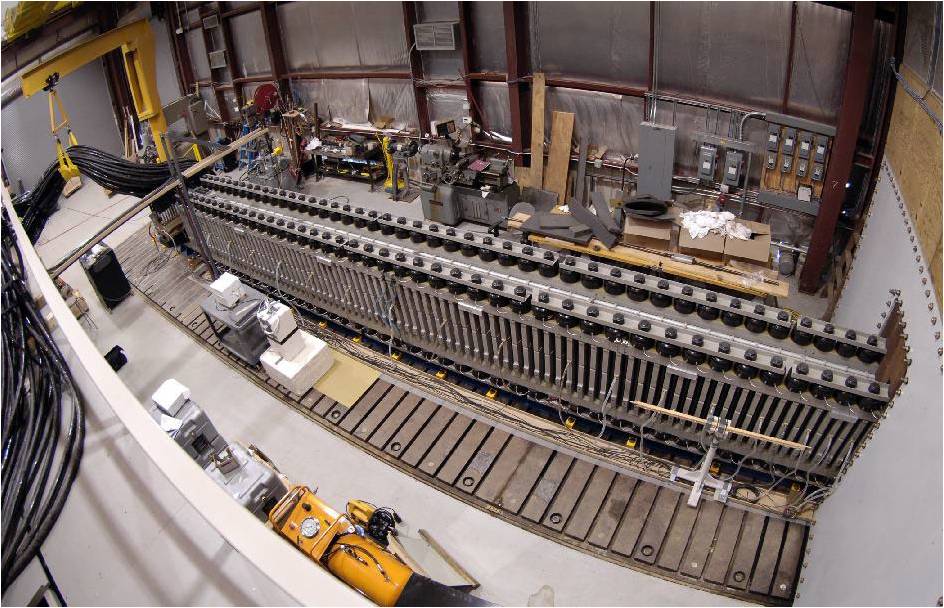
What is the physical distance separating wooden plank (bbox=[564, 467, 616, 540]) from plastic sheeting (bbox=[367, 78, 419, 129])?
803 centimetres

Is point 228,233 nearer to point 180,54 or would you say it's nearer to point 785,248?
point 785,248

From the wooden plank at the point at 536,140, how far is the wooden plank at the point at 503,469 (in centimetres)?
549

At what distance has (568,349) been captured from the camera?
507 centimetres

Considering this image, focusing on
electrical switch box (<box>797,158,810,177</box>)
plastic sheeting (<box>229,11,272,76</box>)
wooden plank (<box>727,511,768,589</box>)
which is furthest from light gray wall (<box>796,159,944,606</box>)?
plastic sheeting (<box>229,11,272,76</box>)

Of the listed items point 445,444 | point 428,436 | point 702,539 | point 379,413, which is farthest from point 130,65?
point 702,539

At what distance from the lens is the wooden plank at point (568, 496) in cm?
464

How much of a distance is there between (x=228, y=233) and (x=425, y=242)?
3.16 m

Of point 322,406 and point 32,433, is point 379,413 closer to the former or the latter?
point 322,406

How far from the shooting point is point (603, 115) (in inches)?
347

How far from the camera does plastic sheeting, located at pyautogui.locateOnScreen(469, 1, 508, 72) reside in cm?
901

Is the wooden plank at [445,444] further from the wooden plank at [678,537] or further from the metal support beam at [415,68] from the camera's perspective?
the metal support beam at [415,68]

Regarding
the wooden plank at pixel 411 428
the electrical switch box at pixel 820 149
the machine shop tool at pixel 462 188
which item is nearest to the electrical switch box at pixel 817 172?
the electrical switch box at pixel 820 149

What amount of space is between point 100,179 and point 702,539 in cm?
833

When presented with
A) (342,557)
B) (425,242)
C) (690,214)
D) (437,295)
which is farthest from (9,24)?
(690,214)
